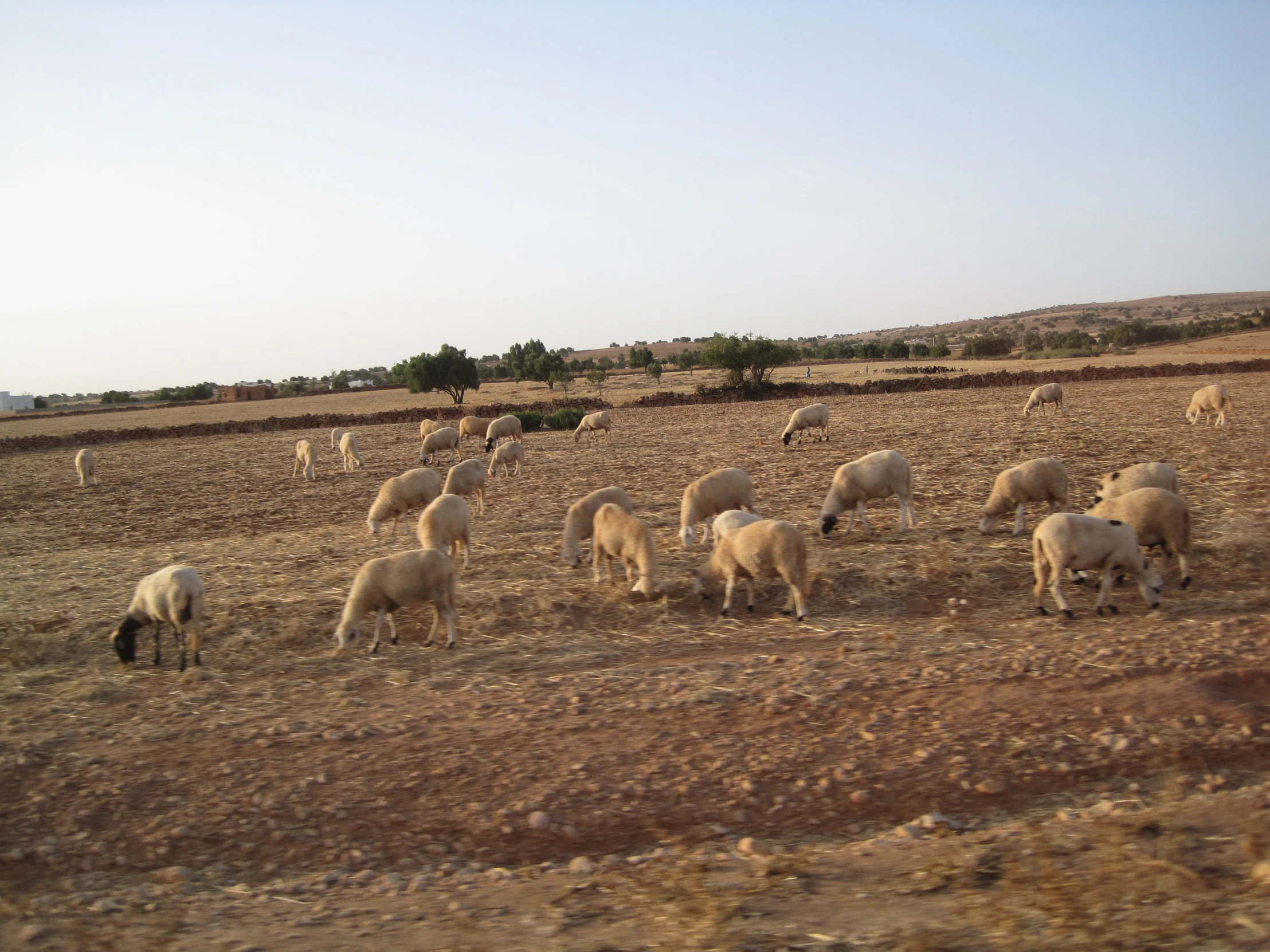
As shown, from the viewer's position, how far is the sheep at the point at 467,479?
1619 centimetres

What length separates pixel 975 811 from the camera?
19.7ft

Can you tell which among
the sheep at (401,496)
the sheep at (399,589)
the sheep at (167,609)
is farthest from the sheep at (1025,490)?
the sheep at (167,609)

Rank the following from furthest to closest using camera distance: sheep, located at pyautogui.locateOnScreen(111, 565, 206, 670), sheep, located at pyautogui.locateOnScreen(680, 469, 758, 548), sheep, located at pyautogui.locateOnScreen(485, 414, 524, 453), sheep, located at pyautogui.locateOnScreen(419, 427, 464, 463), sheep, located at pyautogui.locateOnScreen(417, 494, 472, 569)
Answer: sheep, located at pyautogui.locateOnScreen(485, 414, 524, 453) → sheep, located at pyautogui.locateOnScreen(419, 427, 464, 463) → sheep, located at pyautogui.locateOnScreen(680, 469, 758, 548) → sheep, located at pyautogui.locateOnScreen(417, 494, 472, 569) → sheep, located at pyautogui.locateOnScreen(111, 565, 206, 670)

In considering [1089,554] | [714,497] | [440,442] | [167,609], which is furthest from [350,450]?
[1089,554]

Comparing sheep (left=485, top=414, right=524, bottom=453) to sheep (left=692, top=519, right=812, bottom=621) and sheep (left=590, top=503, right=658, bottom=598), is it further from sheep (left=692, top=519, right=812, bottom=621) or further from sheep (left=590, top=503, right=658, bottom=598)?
sheep (left=692, top=519, right=812, bottom=621)

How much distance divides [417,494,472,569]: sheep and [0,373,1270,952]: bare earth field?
0.48 metres

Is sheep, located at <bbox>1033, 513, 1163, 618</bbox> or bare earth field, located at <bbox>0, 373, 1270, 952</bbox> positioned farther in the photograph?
sheep, located at <bbox>1033, 513, 1163, 618</bbox>

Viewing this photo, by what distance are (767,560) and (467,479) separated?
8.13 metres

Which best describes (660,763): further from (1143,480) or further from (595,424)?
(595,424)

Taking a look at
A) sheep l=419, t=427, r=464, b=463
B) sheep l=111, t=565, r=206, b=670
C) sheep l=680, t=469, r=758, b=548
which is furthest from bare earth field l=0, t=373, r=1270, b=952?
sheep l=419, t=427, r=464, b=463

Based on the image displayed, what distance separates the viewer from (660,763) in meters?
6.80

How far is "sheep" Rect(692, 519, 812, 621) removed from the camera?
962 centimetres

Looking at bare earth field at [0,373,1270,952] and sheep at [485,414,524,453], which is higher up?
sheep at [485,414,524,453]

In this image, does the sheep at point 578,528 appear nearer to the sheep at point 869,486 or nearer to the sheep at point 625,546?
the sheep at point 625,546
